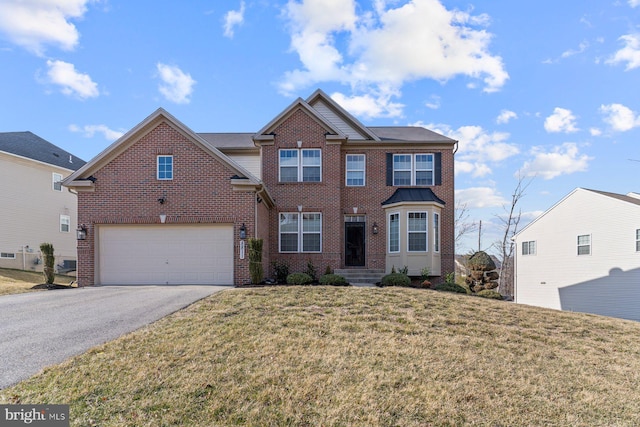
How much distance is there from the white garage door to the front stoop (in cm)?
486

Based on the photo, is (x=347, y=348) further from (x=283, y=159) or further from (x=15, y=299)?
(x=283, y=159)

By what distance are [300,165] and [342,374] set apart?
12640mm

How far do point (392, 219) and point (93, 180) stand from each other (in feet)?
37.9

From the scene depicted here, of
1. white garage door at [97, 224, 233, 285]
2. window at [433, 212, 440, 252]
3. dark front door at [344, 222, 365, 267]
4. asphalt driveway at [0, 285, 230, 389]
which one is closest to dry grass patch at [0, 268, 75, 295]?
white garage door at [97, 224, 233, 285]

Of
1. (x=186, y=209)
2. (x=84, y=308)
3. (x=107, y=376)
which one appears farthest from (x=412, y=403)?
(x=186, y=209)

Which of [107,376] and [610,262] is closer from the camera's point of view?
[107,376]

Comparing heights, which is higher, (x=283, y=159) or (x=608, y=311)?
(x=283, y=159)

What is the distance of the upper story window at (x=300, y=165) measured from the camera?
17656 millimetres

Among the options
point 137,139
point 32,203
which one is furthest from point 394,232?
point 32,203

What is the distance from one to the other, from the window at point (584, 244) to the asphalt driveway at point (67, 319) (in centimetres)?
1869

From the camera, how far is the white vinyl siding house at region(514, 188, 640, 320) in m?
18.9

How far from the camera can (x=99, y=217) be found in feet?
47.5

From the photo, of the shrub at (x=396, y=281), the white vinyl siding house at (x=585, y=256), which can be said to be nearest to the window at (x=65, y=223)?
the shrub at (x=396, y=281)

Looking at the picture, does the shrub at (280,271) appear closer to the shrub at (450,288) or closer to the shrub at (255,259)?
the shrub at (255,259)
